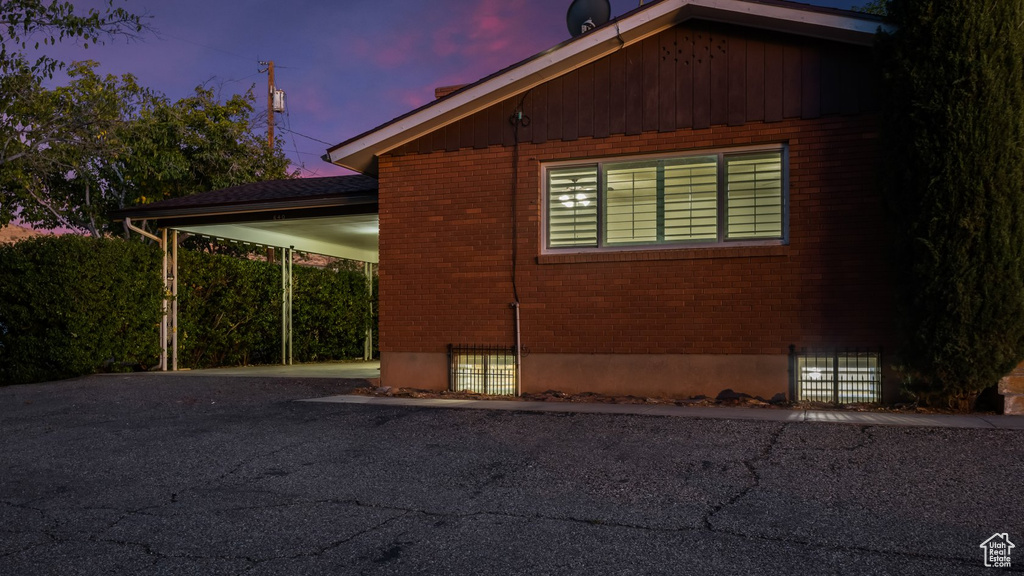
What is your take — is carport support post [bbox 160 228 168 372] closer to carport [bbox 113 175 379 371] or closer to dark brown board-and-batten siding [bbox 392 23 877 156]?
carport [bbox 113 175 379 371]

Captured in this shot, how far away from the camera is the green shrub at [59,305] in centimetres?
1152

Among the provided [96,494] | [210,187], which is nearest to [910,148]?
[96,494]

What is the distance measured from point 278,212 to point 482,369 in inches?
201

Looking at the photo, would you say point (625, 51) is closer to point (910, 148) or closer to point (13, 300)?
point (910, 148)

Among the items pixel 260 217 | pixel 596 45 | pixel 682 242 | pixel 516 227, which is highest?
pixel 596 45

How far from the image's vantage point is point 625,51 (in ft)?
30.6

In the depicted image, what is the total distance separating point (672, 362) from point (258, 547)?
598cm

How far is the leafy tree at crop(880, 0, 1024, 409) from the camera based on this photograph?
7.21 meters

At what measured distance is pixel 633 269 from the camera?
9.17m

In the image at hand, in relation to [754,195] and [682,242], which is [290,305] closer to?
[682,242]

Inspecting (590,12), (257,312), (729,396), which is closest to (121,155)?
(257,312)

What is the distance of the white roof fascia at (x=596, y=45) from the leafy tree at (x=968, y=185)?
2.77 ft

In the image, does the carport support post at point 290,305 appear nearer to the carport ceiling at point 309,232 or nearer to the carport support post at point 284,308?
the carport support post at point 284,308

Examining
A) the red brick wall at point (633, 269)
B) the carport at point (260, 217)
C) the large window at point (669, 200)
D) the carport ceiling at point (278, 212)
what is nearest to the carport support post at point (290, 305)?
the carport at point (260, 217)
